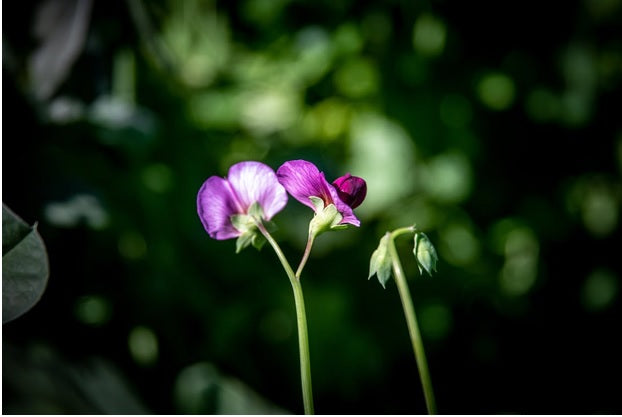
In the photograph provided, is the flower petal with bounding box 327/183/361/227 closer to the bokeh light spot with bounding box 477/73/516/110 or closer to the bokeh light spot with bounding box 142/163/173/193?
the bokeh light spot with bounding box 142/163/173/193

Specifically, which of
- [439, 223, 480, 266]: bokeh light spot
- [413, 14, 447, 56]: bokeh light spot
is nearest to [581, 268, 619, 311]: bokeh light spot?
[439, 223, 480, 266]: bokeh light spot

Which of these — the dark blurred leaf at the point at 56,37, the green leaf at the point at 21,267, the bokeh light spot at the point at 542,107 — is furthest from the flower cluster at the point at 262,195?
the bokeh light spot at the point at 542,107

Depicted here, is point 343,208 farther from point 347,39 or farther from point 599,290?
point 599,290

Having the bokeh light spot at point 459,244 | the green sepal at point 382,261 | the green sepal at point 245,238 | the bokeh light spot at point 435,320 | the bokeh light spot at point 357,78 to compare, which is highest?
the bokeh light spot at point 357,78

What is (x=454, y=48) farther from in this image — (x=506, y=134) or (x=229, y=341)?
(x=229, y=341)

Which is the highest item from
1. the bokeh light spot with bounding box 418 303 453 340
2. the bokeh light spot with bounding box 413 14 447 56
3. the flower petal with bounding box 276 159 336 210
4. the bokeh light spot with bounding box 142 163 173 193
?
the bokeh light spot with bounding box 413 14 447 56

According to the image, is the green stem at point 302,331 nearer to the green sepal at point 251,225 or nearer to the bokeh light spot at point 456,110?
the green sepal at point 251,225

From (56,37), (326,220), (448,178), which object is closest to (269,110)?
→ (448,178)
